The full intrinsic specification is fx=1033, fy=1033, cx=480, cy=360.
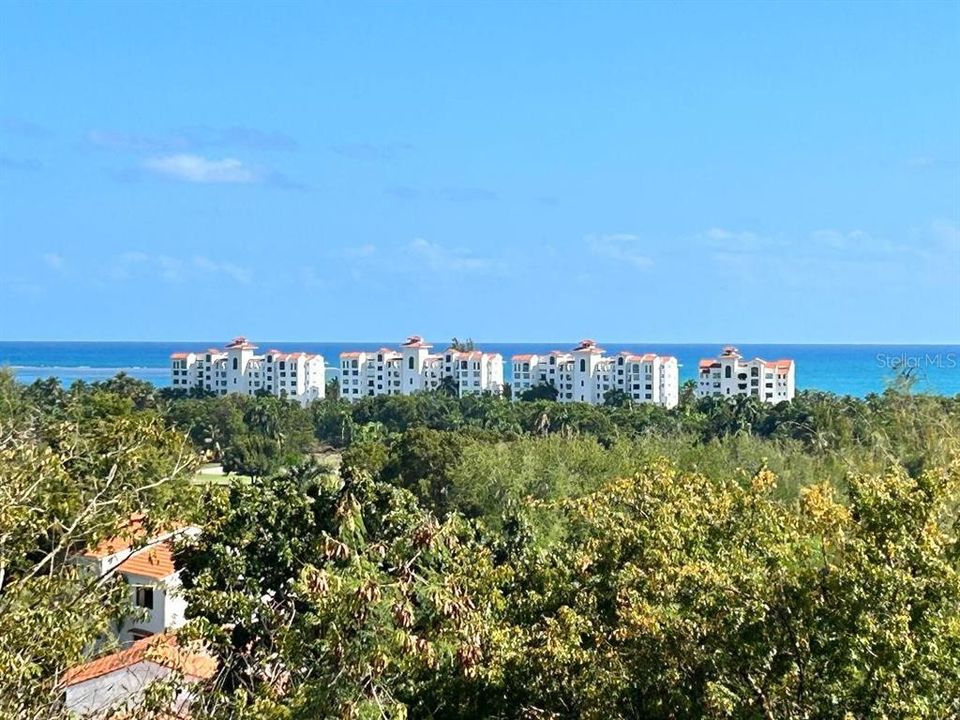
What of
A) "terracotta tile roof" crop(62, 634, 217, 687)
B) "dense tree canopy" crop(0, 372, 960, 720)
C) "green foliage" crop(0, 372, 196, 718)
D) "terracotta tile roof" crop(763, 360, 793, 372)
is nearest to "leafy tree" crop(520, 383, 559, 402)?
"terracotta tile roof" crop(763, 360, 793, 372)

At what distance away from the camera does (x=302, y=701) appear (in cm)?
815

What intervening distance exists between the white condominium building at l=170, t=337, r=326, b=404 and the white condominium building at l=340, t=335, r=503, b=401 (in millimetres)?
3513

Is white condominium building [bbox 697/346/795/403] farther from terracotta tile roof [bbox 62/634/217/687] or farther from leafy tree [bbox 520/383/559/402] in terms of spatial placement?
terracotta tile roof [bbox 62/634/217/687]

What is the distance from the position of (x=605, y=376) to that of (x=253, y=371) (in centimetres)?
3557

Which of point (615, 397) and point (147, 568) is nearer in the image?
point (147, 568)

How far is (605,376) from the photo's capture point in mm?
94188

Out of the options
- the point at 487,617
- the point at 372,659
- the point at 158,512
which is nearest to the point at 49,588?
the point at 158,512

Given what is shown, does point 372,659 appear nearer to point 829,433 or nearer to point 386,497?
point 386,497

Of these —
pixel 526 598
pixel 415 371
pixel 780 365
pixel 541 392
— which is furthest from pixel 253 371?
pixel 526 598

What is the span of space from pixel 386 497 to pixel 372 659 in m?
7.96

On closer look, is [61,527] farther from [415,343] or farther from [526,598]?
[415,343]

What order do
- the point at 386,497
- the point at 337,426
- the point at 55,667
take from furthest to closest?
the point at 337,426 → the point at 386,497 → the point at 55,667

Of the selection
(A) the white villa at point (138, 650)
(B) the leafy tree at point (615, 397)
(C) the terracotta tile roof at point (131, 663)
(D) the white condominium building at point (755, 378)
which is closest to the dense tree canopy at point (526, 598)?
(A) the white villa at point (138, 650)

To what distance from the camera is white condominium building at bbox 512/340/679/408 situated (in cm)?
9238
